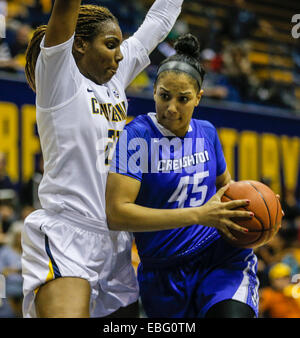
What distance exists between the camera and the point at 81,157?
8.06 feet

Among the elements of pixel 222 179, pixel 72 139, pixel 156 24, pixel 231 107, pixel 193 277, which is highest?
pixel 156 24

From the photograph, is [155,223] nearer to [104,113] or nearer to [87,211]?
[87,211]

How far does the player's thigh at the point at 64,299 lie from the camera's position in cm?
228

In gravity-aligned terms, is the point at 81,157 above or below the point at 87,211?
above

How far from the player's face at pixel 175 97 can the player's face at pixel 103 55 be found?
0.81ft

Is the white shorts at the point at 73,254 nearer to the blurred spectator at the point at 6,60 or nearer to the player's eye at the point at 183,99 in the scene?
the player's eye at the point at 183,99

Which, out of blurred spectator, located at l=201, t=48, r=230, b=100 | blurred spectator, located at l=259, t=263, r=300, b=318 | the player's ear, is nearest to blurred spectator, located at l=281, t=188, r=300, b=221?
blurred spectator, located at l=201, t=48, r=230, b=100

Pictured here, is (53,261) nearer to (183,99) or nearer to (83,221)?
(83,221)

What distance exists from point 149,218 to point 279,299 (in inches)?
144

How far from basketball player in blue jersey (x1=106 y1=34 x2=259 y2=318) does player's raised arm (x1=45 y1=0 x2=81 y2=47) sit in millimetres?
537

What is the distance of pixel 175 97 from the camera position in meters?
2.56

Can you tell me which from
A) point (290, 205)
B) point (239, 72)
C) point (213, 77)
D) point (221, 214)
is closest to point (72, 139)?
point (221, 214)

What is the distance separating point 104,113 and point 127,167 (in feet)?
0.90
